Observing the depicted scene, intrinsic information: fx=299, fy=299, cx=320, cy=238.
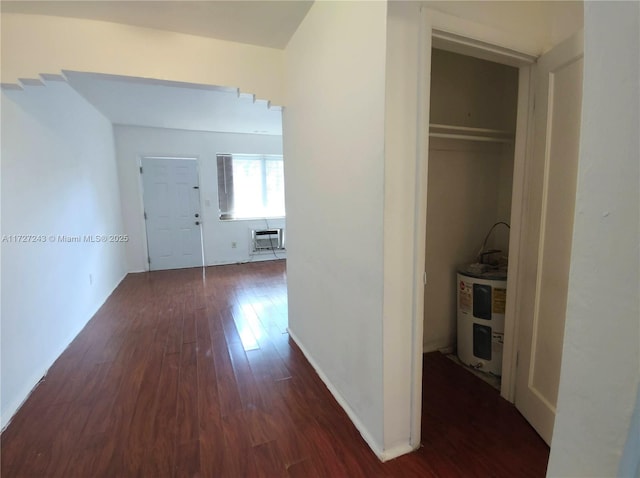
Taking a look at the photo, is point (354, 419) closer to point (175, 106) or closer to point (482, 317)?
point (482, 317)

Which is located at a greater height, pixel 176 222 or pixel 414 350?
pixel 176 222

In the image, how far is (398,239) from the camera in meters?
1.35

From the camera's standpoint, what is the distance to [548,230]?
1.54 meters

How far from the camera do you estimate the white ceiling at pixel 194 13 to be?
179cm

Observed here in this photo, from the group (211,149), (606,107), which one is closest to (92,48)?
(606,107)

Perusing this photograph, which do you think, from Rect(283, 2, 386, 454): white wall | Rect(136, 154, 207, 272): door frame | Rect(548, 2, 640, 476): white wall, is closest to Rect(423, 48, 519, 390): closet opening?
Rect(283, 2, 386, 454): white wall

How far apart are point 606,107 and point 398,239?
977mm

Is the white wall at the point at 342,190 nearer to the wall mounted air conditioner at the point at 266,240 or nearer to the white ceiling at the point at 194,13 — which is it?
the white ceiling at the point at 194,13

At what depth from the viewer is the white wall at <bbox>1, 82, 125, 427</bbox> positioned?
1936 millimetres

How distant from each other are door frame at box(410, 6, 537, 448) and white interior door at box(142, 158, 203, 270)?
494cm

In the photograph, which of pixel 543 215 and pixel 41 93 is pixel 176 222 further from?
pixel 543 215

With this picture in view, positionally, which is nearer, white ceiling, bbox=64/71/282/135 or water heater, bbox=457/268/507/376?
water heater, bbox=457/268/507/376

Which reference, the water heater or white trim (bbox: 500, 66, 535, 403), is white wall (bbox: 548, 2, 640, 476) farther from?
the water heater

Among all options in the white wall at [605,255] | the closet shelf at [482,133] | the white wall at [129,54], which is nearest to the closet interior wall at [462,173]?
the closet shelf at [482,133]
